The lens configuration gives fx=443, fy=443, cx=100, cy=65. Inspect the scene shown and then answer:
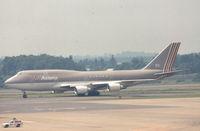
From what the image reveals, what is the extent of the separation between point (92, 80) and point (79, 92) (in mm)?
5318

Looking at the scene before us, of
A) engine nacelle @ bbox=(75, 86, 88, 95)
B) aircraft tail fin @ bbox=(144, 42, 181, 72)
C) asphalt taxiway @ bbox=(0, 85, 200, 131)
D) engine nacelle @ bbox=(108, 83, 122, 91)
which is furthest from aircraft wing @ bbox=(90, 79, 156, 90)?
asphalt taxiway @ bbox=(0, 85, 200, 131)

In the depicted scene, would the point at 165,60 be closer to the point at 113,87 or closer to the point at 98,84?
the point at 113,87

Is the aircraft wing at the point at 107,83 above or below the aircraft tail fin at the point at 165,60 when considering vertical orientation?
below

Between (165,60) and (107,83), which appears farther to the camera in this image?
(165,60)

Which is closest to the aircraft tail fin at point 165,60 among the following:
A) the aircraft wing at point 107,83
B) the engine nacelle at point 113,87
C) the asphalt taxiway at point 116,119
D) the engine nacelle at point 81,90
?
the aircraft wing at point 107,83

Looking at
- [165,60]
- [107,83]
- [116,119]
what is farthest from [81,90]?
[116,119]

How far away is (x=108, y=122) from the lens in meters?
38.9

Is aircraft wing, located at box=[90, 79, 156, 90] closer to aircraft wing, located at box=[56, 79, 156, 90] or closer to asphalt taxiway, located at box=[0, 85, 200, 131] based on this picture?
aircraft wing, located at box=[56, 79, 156, 90]

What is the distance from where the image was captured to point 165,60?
8850 cm

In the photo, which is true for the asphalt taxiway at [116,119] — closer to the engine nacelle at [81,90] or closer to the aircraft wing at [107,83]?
the engine nacelle at [81,90]

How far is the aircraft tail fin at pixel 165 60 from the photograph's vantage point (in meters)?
88.5

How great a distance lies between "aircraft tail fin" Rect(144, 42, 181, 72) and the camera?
8850 cm

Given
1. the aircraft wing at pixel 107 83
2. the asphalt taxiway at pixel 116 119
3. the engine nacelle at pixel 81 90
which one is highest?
the aircraft wing at pixel 107 83

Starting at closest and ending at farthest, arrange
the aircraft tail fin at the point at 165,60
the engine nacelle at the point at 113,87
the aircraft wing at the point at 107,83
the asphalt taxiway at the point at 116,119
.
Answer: the asphalt taxiway at the point at 116,119
the engine nacelle at the point at 113,87
the aircraft wing at the point at 107,83
the aircraft tail fin at the point at 165,60
